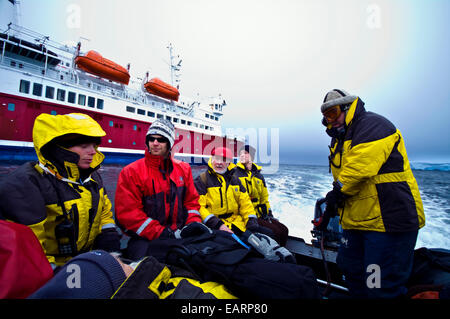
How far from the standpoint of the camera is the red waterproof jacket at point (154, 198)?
1934 mm

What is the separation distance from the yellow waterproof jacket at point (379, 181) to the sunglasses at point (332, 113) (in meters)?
0.22

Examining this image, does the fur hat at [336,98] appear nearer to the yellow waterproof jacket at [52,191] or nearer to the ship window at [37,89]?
the yellow waterproof jacket at [52,191]

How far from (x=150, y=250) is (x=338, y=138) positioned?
2.18 m

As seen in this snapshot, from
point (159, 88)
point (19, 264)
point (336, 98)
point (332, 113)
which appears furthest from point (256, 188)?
point (159, 88)

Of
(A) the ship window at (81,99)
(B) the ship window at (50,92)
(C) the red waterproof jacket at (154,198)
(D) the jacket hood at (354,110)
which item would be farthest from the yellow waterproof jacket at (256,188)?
(B) the ship window at (50,92)

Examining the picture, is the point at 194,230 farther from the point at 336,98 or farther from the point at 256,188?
the point at 256,188

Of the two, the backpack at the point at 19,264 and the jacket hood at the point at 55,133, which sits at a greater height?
the jacket hood at the point at 55,133

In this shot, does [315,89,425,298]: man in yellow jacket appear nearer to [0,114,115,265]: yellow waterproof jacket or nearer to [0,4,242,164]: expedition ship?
[0,114,115,265]: yellow waterproof jacket

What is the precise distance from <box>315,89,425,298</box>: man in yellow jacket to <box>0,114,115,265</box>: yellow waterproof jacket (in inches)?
95.0

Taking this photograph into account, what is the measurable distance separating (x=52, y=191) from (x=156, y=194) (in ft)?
3.07

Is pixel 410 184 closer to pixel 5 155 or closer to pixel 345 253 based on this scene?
pixel 345 253
